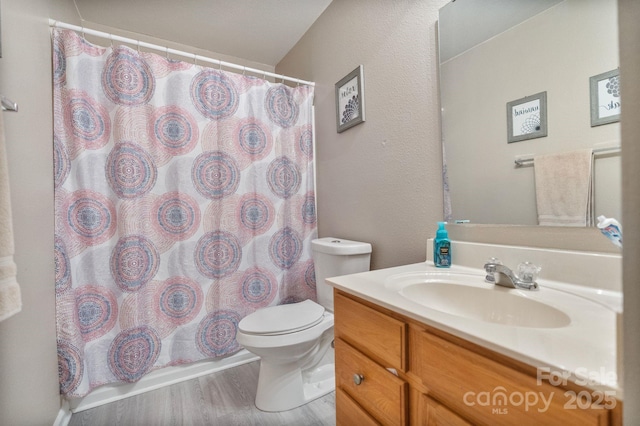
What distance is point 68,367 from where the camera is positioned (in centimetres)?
134

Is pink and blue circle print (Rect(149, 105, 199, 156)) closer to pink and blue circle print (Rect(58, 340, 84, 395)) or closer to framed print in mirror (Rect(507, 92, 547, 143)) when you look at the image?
pink and blue circle print (Rect(58, 340, 84, 395))

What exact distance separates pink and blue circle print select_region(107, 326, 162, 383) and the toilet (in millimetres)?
595

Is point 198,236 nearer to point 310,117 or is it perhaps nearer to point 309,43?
point 310,117

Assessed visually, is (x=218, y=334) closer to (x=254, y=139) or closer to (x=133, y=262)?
(x=133, y=262)

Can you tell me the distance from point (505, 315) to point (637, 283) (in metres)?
0.61

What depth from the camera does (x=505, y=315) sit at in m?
0.80

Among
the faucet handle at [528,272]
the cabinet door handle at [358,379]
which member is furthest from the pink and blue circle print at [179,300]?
the faucet handle at [528,272]

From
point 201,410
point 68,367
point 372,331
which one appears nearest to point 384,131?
point 372,331

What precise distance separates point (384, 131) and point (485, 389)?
1.17m

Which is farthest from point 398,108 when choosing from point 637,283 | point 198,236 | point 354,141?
point 198,236

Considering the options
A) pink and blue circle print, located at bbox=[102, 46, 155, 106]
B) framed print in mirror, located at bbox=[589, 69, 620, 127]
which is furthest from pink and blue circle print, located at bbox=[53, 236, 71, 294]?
framed print in mirror, located at bbox=[589, 69, 620, 127]

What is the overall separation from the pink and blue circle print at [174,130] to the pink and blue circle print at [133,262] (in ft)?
1.75

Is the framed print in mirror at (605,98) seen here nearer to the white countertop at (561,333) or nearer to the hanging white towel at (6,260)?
the white countertop at (561,333)

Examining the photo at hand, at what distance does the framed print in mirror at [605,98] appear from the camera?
2.36 feet
